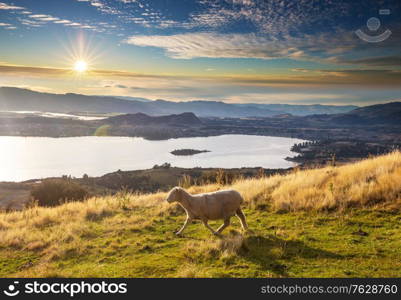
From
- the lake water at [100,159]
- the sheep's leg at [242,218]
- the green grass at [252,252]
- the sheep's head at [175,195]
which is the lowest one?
the lake water at [100,159]

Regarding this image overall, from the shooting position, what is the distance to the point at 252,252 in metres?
6.94

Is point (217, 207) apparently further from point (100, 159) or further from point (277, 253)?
point (100, 159)

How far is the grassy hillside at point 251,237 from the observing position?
622cm

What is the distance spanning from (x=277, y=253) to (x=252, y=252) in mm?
573

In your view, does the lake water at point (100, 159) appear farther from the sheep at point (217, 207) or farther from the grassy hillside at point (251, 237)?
Result: the sheep at point (217, 207)

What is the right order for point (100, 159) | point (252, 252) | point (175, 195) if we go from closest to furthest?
point (252, 252) < point (175, 195) < point (100, 159)

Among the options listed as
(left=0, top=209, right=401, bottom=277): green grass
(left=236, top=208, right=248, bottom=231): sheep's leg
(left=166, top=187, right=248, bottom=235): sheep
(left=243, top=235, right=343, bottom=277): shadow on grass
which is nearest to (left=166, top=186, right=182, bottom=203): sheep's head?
(left=166, top=187, right=248, bottom=235): sheep

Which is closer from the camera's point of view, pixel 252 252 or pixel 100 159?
pixel 252 252

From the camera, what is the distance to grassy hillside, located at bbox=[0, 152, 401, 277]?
6.22 m

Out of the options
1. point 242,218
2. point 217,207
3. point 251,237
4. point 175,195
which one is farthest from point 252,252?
point 175,195

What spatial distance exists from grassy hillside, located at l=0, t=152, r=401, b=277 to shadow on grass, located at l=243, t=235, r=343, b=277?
0.02 metres

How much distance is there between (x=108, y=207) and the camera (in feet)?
42.9

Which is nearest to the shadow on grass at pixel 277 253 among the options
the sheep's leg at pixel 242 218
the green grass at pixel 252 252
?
the green grass at pixel 252 252

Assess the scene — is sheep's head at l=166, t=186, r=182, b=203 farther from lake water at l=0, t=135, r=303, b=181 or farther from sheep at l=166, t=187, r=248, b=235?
lake water at l=0, t=135, r=303, b=181
